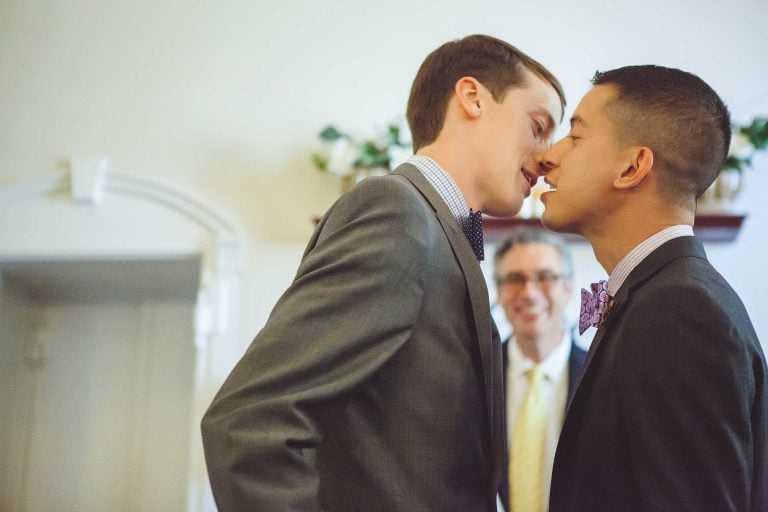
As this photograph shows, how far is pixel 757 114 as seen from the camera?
11.4 ft

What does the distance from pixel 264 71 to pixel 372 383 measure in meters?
2.86

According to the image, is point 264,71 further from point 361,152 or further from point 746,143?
point 746,143

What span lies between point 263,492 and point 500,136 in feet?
2.50

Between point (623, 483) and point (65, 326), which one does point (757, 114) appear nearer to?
point (623, 483)

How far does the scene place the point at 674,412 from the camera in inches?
41.3

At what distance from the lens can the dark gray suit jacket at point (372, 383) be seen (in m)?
0.95

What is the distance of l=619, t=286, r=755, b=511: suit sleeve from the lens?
1029 millimetres

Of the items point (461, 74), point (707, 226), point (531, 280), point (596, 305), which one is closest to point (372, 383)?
point (596, 305)

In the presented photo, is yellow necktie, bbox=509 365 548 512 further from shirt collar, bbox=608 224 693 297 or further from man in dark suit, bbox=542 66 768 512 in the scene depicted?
shirt collar, bbox=608 224 693 297

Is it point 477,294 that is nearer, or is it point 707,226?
point 477,294

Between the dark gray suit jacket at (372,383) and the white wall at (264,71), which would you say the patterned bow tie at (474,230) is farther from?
the white wall at (264,71)

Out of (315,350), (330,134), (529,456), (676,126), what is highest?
(330,134)

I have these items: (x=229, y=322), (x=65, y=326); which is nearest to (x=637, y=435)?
(x=229, y=322)

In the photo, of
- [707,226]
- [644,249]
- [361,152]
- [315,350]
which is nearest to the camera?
[315,350]
